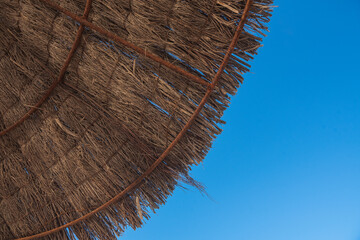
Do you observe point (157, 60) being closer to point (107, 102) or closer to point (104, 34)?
point (104, 34)

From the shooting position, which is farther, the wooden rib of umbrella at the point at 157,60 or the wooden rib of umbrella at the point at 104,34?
the wooden rib of umbrella at the point at 104,34

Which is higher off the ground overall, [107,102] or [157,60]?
[107,102]

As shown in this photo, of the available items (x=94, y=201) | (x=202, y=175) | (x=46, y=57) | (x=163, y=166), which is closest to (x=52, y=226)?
(x=94, y=201)

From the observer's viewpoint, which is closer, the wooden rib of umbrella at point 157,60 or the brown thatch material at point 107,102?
the wooden rib of umbrella at point 157,60

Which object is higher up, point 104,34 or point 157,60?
point 104,34

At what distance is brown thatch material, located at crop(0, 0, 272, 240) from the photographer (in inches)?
86.5

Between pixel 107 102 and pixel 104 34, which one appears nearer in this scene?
pixel 104 34

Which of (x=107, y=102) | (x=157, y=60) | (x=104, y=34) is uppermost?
(x=104, y=34)

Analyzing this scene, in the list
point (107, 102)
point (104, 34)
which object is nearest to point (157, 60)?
point (104, 34)

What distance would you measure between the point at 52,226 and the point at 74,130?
856 millimetres

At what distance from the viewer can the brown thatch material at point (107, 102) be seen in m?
2.20

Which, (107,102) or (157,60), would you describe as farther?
(107,102)

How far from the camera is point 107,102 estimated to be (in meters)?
2.58

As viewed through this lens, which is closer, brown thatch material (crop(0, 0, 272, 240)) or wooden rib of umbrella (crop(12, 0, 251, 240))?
wooden rib of umbrella (crop(12, 0, 251, 240))
